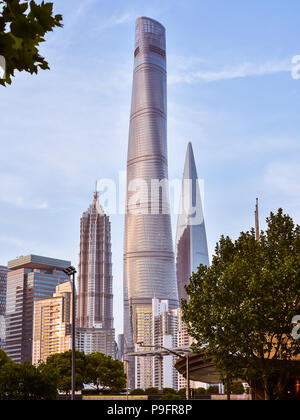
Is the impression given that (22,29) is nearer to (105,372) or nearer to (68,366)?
(68,366)

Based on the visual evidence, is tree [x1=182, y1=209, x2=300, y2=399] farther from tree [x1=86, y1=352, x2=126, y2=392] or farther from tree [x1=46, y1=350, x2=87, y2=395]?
tree [x1=86, y1=352, x2=126, y2=392]

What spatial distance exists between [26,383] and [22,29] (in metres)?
76.7

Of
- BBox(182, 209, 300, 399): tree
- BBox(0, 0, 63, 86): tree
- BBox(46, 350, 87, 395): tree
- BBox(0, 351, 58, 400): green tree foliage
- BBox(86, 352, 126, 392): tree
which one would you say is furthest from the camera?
BBox(86, 352, 126, 392): tree

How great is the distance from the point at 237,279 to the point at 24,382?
40.7m

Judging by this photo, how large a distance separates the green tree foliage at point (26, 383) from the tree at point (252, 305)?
32445 mm

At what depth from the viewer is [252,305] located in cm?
4672

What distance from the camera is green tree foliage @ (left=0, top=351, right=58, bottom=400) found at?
3012 inches

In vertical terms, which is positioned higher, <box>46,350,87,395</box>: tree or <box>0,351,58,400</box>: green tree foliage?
<box>46,350,87,395</box>: tree

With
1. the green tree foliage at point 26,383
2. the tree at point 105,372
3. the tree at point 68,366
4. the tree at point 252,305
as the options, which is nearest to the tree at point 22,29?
the tree at point 252,305

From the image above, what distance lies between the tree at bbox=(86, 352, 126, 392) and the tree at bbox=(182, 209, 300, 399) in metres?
82.0

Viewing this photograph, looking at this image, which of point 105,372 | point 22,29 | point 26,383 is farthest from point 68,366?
point 22,29

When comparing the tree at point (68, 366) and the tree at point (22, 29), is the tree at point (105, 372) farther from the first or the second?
the tree at point (22, 29)

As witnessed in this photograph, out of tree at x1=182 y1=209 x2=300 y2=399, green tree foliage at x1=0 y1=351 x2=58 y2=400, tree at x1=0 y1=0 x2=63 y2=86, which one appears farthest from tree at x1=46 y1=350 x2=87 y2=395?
tree at x1=0 y1=0 x2=63 y2=86

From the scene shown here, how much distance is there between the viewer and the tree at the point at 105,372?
129 m
